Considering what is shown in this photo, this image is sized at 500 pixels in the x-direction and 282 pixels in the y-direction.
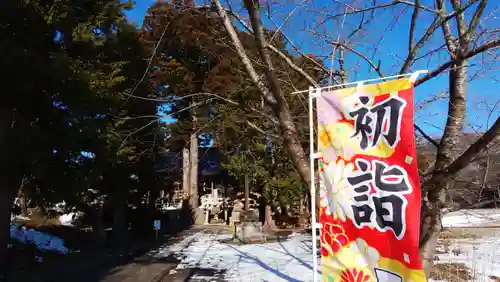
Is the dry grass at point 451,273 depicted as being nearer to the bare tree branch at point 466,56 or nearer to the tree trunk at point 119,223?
the bare tree branch at point 466,56

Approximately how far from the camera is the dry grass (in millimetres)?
6736

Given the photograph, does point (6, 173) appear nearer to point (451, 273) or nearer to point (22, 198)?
point (22, 198)

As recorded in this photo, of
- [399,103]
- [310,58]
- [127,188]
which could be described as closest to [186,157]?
[127,188]

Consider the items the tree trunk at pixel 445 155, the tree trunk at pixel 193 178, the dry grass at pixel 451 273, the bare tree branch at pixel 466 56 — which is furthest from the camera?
the tree trunk at pixel 193 178

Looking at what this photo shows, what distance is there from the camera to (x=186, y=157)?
26047mm

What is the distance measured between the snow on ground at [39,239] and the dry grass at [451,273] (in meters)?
10.4

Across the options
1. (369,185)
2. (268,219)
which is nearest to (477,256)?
(369,185)

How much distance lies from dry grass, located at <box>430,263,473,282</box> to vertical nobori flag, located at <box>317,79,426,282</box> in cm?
431

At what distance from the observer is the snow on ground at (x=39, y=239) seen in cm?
1227

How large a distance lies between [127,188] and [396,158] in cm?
1414

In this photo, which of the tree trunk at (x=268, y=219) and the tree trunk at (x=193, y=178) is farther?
the tree trunk at (x=193, y=178)

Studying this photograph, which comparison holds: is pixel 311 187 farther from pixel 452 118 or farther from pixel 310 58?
pixel 310 58

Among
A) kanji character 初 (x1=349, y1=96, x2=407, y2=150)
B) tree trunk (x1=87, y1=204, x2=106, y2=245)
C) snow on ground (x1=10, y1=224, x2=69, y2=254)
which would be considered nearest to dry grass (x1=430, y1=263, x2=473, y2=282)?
kanji character 初 (x1=349, y1=96, x2=407, y2=150)

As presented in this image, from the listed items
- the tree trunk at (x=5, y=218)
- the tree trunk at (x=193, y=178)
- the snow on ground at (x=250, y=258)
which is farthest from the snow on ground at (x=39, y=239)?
the tree trunk at (x=193, y=178)
